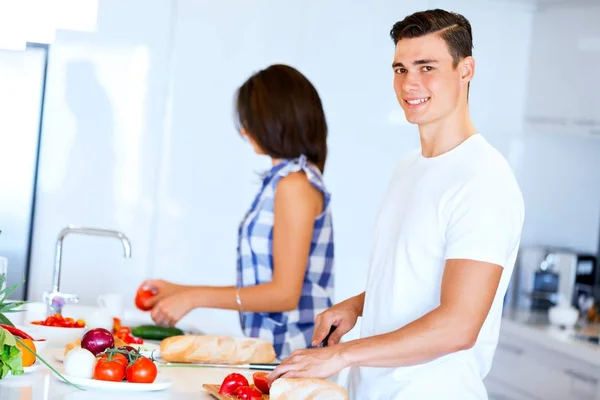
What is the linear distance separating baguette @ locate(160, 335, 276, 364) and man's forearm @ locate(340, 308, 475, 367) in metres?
0.56

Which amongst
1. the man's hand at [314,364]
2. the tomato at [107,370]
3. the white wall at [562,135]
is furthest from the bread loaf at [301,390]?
the white wall at [562,135]

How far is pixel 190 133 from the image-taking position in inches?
154

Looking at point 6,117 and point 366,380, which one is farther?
point 6,117

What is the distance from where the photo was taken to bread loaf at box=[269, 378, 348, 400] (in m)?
1.69

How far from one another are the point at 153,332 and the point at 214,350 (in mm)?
402

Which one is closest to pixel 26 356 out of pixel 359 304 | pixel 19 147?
pixel 359 304

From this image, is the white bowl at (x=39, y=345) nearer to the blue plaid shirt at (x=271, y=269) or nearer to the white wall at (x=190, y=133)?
the blue plaid shirt at (x=271, y=269)

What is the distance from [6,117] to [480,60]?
2.07 meters

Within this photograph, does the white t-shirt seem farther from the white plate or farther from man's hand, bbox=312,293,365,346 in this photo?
the white plate

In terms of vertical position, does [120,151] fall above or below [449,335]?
above

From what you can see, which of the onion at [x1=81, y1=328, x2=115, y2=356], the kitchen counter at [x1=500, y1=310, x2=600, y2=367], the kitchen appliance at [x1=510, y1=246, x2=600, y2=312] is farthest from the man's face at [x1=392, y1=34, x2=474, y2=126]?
the kitchen appliance at [x1=510, y1=246, x2=600, y2=312]

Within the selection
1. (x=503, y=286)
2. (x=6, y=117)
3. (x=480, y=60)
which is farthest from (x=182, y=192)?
(x=503, y=286)

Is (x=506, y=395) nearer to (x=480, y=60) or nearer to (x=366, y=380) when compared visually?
(x=480, y=60)

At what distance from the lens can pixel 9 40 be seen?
371 cm
